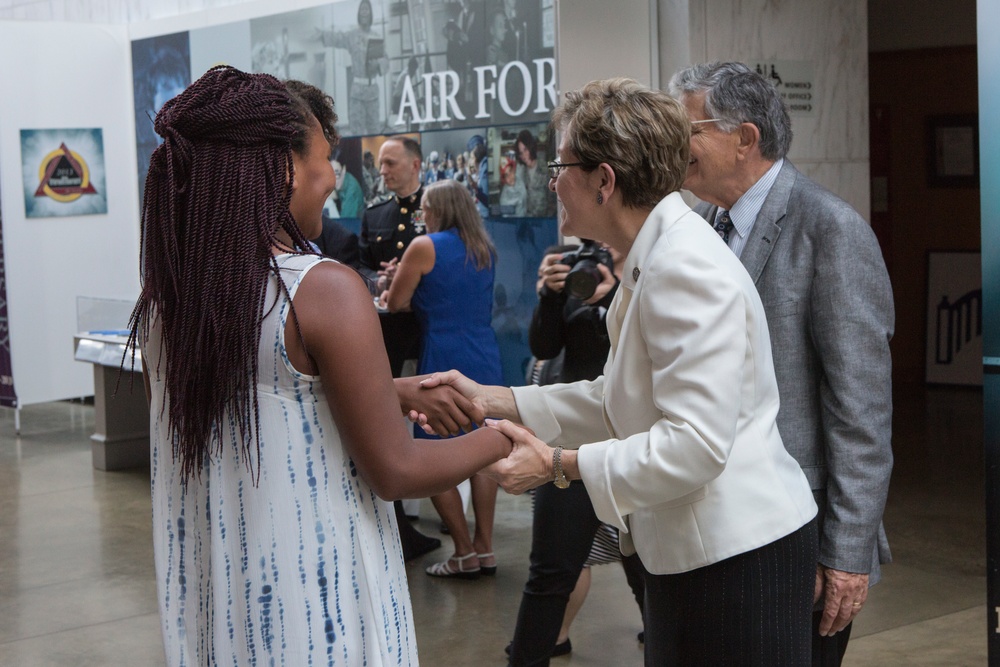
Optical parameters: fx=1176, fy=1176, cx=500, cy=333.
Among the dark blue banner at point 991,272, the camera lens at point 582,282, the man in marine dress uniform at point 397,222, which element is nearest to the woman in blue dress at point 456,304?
the man in marine dress uniform at point 397,222

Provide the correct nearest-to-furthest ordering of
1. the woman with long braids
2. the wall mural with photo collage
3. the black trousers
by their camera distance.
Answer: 1. the woman with long braids
2. the black trousers
3. the wall mural with photo collage

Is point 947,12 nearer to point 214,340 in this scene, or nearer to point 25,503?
point 25,503

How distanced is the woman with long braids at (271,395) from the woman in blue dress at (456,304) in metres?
3.73

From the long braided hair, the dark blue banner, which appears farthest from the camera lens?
the long braided hair

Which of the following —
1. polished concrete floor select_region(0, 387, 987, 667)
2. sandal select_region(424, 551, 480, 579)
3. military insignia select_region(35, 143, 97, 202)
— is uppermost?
military insignia select_region(35, 143, 97, 202)

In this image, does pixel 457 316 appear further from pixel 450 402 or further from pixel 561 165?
pixel 561 165

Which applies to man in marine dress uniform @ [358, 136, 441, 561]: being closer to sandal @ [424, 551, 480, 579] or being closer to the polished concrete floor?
sandal @ [424, 551, 480, 579]

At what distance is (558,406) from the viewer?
2.45 meters

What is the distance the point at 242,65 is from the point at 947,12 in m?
5.90

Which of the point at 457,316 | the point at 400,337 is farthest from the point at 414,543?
the point at 457,316

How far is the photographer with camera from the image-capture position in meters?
3.59

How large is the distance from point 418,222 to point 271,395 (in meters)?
4.67

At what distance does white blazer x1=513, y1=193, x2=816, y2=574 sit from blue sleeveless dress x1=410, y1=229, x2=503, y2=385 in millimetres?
3543

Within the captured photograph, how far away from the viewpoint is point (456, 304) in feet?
18.8
